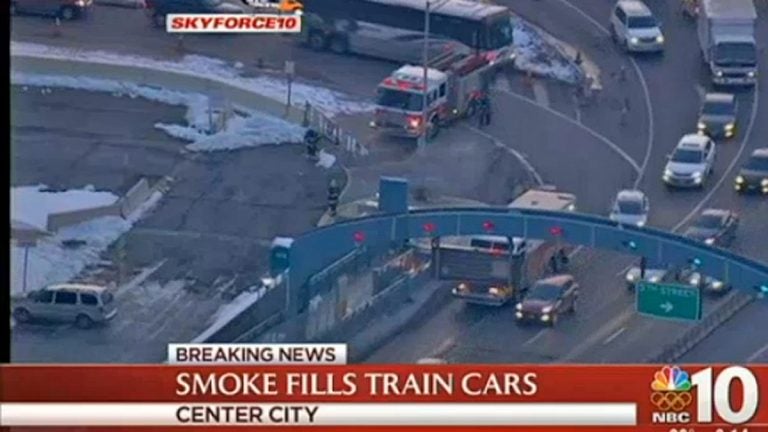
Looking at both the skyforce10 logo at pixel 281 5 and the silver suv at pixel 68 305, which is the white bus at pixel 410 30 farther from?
the silver suv at pixel 68 305

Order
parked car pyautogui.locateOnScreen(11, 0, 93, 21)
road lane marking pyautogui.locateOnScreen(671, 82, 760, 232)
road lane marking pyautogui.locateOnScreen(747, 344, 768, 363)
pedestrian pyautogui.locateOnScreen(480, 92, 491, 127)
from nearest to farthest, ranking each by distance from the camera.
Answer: road lane marking pyautogui.locateOnScreen(747, 344, 768, 363), parked car pyautogui.locateOnScreen(11, 0, 93, 21), road lane marking pyautogui.locateOnScreen(671, 82, 760, 232), pedestrian pyautogui.locateOnScreen(480, 92, 491, 127)

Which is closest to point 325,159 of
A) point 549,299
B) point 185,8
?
point 185,8

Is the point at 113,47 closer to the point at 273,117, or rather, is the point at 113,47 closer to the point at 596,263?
the point at 273,117

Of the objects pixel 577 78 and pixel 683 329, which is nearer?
pixel 683 329

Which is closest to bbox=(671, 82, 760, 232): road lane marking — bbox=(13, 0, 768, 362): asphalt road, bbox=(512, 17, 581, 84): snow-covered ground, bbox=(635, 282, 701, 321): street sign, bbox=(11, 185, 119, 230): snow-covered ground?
bbox=(13, 0, 768, 362): asphalt road

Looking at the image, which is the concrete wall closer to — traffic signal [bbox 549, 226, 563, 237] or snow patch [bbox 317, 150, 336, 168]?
snow patch [bbox 317, 150, 336, 168]

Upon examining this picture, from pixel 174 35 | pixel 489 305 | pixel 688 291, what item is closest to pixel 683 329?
pixel 688 291

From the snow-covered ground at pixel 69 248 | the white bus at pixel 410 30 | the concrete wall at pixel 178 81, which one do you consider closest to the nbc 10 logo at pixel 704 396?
the white bus at pixel 410 30
